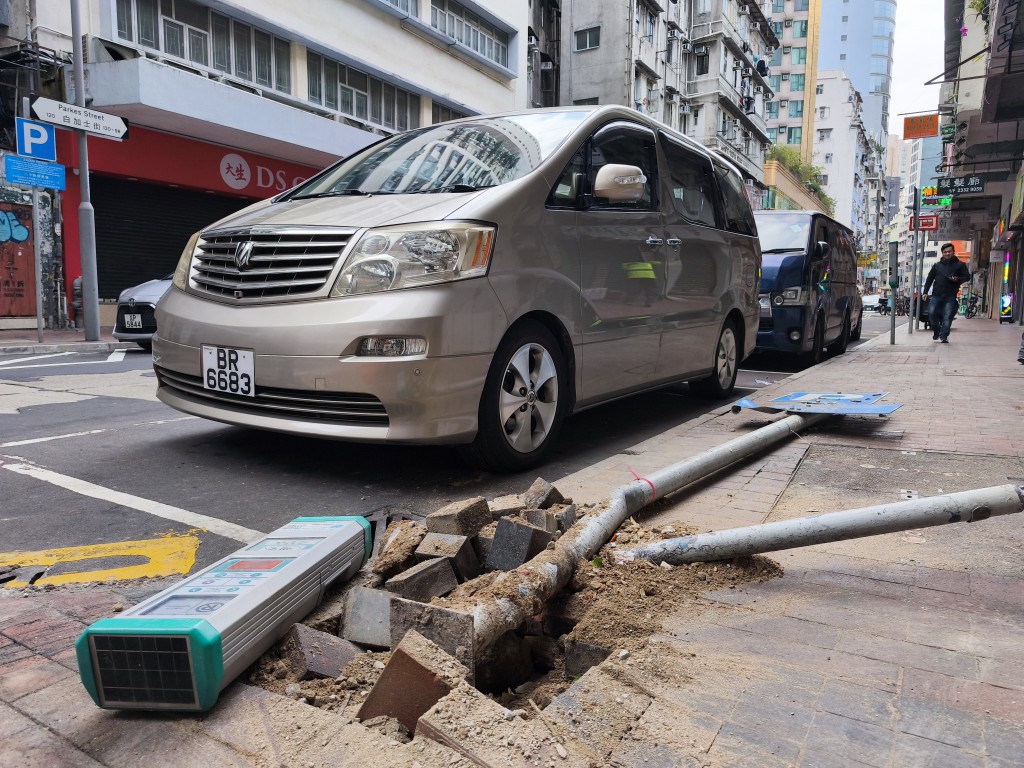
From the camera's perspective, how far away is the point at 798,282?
30.2 feet

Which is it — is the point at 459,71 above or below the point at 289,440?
above

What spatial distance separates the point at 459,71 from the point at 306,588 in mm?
25897

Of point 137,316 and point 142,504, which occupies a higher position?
point 137,316

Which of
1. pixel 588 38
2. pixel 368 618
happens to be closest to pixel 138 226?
pixel 368 618

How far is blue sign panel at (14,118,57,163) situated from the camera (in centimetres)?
1140

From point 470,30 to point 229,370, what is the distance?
2552cm

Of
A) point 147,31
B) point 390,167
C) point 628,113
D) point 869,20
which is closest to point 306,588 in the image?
point 390,167

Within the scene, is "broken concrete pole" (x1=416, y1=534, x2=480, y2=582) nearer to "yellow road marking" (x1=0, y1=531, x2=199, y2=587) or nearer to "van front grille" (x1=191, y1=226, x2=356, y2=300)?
"yellow road marking" (x1=0, y1=531, x2=199, y2=587)

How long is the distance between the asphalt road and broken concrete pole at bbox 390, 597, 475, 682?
105 cm

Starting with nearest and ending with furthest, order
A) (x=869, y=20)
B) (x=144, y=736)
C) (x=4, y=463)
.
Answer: (x=144, y=736) → (x=4, y=463) → (x=869, y=20)

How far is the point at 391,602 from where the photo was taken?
6.15 ft

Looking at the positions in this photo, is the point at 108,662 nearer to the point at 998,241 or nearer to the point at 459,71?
the point at 459,71

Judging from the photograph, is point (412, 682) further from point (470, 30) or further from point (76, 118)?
point (470, 30)

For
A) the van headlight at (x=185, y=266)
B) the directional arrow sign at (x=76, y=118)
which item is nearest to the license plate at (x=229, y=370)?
the van headlight at (x=185, y=266)
